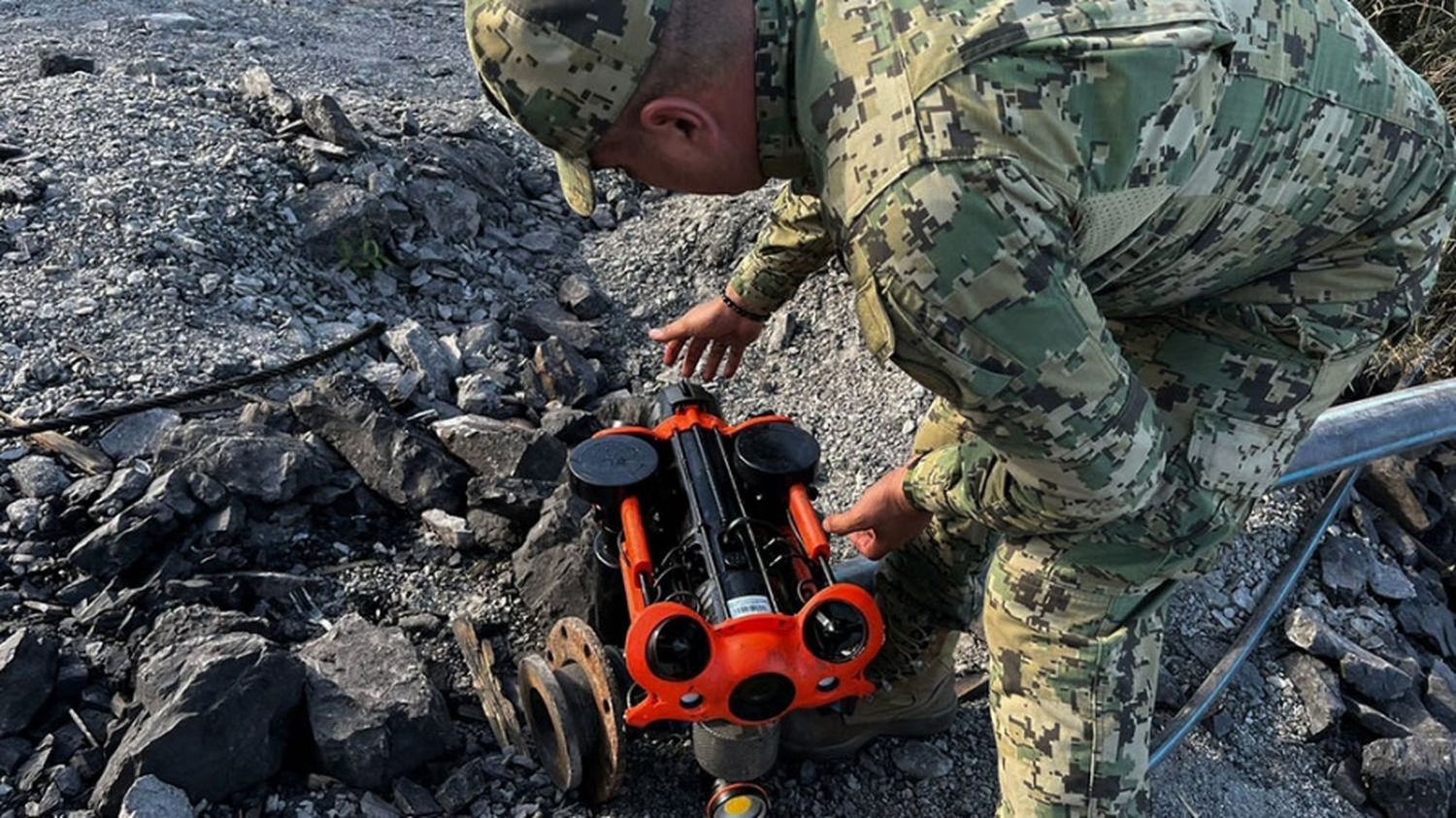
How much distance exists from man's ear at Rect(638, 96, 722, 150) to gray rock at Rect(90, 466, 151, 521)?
2119 millimetres

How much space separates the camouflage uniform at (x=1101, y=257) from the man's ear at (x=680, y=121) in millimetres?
72

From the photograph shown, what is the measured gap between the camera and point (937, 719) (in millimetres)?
2797

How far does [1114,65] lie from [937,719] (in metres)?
1.72

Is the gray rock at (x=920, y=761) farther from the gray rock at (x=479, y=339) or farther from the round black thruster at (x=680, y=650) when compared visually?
the gray rock at (x=479, y=339)

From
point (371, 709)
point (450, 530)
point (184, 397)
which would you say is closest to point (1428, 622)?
point (450, 530)

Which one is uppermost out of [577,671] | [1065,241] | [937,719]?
[1065,241]

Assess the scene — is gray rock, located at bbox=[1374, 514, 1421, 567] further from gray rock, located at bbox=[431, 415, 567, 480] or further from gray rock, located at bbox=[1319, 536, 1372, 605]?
gray rock, located at bbox=[431, 415, 567, 480]

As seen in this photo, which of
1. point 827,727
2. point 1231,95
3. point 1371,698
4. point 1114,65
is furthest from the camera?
point 1371,698

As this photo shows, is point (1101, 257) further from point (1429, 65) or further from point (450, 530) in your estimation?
point (1429, 65)

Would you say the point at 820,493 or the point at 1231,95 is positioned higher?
the point at 1231,95

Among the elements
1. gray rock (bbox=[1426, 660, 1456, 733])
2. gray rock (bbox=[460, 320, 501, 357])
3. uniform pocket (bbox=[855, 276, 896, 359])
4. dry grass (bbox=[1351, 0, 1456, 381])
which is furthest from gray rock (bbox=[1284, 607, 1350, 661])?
gray rock (bbox=[460, 320, 501, 357])

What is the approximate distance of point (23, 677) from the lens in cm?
252

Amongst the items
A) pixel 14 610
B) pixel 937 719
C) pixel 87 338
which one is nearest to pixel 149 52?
pixel 87 338

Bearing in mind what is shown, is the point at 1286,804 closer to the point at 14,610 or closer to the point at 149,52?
the point at 14,610
